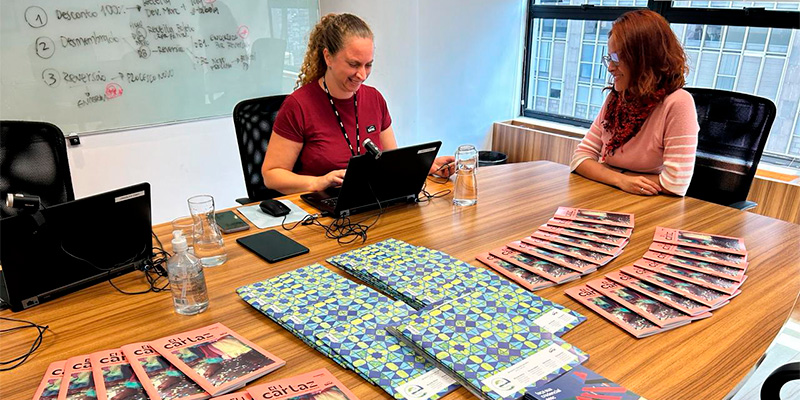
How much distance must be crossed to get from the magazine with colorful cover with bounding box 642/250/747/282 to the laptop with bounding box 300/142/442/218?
0.74 m

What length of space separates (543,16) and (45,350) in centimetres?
377

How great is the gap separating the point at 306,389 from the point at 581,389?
478 millimetres

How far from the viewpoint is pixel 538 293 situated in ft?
4.14

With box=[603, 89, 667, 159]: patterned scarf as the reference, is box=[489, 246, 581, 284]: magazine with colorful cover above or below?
below

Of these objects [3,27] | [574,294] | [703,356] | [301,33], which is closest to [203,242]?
[574,294]

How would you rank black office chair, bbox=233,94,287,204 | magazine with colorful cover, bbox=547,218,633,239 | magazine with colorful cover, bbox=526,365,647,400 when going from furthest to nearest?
black office chair, bbox=233,94,287,204 → magazine with colorful cover, bbox=547,218,633,239 → magazine with colorful cover, bbox=526,365,647,400

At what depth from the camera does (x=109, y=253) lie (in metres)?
1.33

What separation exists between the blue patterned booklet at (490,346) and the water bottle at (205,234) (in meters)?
0.61

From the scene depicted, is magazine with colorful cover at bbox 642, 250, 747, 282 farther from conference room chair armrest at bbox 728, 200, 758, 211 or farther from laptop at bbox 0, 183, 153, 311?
laptop at bbox 0, 183, 153, 311

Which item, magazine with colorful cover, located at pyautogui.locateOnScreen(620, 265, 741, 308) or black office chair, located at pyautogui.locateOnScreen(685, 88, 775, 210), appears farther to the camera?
black office chair, located at pyautogui.locateOnScreen(685, 88, 775, 210)

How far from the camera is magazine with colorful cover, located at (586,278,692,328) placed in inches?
45.0

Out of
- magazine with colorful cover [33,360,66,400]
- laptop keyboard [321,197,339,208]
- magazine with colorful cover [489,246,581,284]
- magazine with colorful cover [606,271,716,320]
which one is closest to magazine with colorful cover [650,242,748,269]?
magazine with colorful cover [606,271,716,320]

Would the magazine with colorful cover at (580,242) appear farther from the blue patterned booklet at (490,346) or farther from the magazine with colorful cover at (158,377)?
the magazine with colorful cover at (158,377)

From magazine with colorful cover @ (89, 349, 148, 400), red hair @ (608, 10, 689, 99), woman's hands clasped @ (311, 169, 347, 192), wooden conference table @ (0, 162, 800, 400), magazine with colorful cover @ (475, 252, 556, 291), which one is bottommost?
wooden conference table @ (0, 162, 800, 400)
